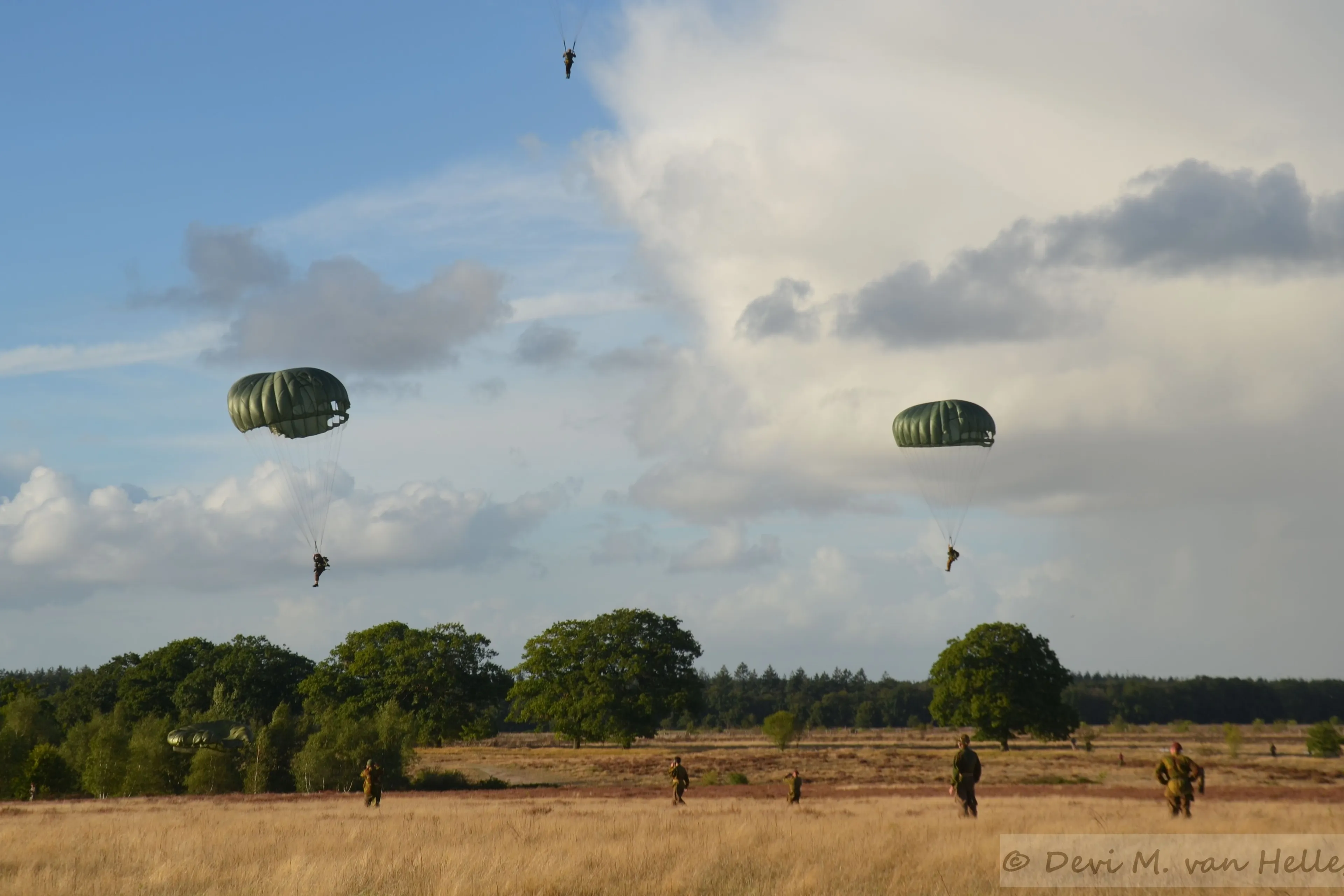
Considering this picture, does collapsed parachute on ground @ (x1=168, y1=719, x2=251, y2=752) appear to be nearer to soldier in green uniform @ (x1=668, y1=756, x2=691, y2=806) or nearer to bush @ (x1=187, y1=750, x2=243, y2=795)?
bush @ (x1=187, y1=750, x2=243, y2=795)

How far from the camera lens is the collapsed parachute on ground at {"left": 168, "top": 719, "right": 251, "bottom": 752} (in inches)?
2175

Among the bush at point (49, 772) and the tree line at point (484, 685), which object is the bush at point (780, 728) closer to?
the tree line at point (484, 685)

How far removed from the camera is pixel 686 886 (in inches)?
645

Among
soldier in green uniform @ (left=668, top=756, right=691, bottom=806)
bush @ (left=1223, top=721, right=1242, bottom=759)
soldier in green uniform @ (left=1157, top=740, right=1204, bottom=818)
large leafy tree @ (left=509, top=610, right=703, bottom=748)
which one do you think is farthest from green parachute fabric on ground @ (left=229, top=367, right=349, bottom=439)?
bush @ (left=1223, top=721, right=1242, bottom=759)

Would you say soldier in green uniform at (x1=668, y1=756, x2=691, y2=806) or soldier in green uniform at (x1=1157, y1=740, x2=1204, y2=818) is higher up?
soldier in green uniform at (x1=1157, y1=740, x2=1204, y2=818)

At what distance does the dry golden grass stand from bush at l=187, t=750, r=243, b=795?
61.8ft

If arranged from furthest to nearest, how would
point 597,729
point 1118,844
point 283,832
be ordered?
point 597,729 < point 283,832 < point 1118,844

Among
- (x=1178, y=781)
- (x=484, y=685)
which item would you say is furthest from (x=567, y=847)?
(x=484, y=685)

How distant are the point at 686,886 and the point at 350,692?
76.3 metres

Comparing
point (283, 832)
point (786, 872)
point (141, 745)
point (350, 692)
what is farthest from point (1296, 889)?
point (350, 692)

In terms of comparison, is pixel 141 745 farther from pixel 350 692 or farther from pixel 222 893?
pixel 222 893

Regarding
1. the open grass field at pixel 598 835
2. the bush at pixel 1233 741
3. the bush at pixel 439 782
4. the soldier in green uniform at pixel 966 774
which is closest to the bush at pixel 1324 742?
the bush at pixel 1233 741

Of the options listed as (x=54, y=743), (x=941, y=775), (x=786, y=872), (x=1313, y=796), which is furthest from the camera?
(x=54, y=743)

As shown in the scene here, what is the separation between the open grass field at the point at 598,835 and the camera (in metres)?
16.9
